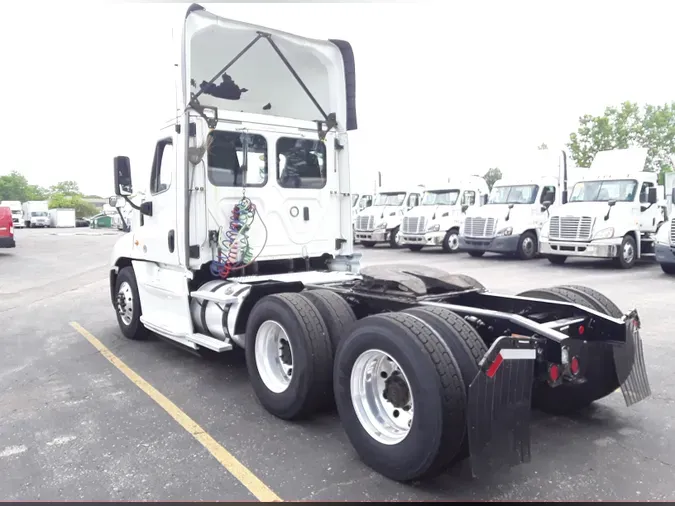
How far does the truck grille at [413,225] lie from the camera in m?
20.4

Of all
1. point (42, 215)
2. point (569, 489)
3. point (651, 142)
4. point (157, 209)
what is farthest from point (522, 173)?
point (42, 215)

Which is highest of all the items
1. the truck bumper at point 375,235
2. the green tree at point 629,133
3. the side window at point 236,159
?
the green tree at point 629,133

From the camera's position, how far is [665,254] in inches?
506

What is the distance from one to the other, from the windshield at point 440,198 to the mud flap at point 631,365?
57.1 feet

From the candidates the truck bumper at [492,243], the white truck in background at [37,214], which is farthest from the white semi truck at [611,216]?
the white truck in background at [37,214]

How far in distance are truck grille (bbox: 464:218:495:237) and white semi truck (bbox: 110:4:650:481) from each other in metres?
11.8

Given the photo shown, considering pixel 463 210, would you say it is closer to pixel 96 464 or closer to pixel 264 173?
pixel 264 173

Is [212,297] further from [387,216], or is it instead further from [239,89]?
[387,216]

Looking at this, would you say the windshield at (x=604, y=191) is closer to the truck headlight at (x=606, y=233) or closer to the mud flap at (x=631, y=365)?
the truck headlight at (x=606, y=233)

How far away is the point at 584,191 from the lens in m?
16.0

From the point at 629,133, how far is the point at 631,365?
133 ft

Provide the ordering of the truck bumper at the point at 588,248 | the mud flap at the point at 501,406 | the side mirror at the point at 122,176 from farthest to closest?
the truck bumper at the point at 588,248 < the side mirror at the point at 122,176 < the mud flap at the point at 501,406

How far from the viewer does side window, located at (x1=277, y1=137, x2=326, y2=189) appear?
20.3 feet

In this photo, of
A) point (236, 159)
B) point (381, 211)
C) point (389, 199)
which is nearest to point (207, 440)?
point (236, 159)
